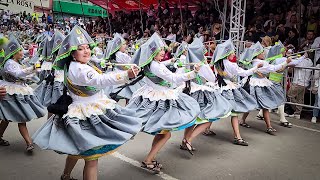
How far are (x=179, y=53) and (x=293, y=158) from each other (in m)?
3.26

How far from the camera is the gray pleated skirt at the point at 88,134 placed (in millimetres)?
3174

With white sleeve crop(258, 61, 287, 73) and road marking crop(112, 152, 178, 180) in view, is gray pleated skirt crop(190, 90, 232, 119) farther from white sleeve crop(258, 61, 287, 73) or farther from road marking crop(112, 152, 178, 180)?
white sleeve crop(258, 61, 287, 73)

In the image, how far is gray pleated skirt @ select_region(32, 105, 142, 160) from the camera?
317 cm

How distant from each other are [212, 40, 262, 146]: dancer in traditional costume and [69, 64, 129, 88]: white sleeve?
2819 mm

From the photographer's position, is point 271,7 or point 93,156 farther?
point 271,7

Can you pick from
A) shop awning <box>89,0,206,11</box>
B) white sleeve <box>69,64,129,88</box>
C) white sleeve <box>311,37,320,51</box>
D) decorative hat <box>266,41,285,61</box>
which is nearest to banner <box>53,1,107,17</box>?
shop awning <box>89,0,206,11</box>

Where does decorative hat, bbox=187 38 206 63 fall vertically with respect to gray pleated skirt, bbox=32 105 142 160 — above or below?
above

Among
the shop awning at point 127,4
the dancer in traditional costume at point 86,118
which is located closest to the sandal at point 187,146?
the dancer in traditional costume at point 86,118

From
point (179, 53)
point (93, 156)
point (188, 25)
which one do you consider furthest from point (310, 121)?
point (188, 25)

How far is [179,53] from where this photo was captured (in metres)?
7.36

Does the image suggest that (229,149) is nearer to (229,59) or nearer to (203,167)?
(203,167)

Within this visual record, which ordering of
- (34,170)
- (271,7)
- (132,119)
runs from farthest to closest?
1. (271,7)
2. (34,170)
3. (132,119)

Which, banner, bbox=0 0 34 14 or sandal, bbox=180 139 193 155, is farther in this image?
banner, bbox=0 0 34 14

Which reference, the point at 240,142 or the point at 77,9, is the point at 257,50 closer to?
the point at 240,142
